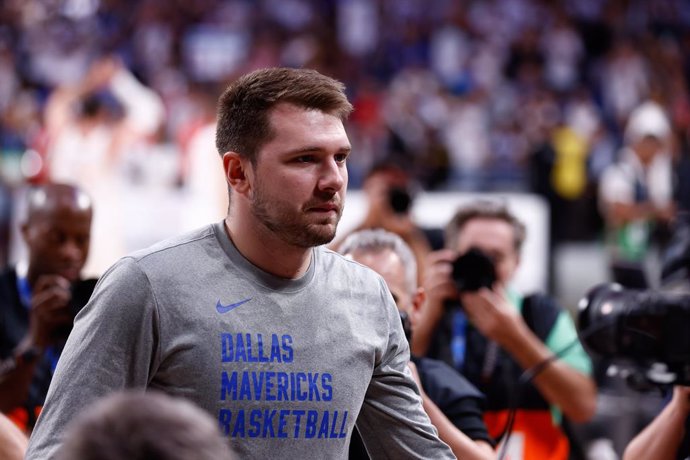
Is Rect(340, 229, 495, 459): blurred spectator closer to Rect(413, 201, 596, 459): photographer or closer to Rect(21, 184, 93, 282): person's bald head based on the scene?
Rect(413, 201, 596, 459): photographer

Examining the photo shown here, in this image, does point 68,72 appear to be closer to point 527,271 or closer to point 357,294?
point 527,271

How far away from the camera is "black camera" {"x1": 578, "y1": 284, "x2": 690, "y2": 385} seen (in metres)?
2.78

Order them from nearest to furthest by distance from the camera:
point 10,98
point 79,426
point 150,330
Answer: point 79,426, point 150,330, point 10,98

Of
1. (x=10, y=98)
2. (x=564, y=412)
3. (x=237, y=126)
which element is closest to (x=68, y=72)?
(x=10, y=98)

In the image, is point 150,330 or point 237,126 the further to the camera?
point 237,126

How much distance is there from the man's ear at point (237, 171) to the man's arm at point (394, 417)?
434 mm

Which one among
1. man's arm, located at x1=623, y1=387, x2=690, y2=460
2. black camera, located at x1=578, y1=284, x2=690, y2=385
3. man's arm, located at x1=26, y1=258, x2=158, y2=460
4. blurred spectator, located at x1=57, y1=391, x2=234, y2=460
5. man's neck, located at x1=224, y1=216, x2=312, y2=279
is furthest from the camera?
man's arm, located at x1=623, y1=387, x2=690, y2=460

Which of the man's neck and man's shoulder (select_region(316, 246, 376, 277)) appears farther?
man's shoulder (select_region(316, 246, 376, 277))

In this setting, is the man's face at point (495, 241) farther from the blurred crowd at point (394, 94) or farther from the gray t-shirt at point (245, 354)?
the blurred crowd at point (394, 94)

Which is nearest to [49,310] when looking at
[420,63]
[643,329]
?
[643,329]

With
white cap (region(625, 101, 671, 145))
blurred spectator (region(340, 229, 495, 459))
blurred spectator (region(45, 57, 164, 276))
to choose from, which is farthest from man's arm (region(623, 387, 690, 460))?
white cap (region(625, 101, 671, 145))

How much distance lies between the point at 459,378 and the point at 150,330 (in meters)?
1.43

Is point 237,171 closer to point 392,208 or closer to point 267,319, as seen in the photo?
point 267,319

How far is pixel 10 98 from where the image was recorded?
602 inches
